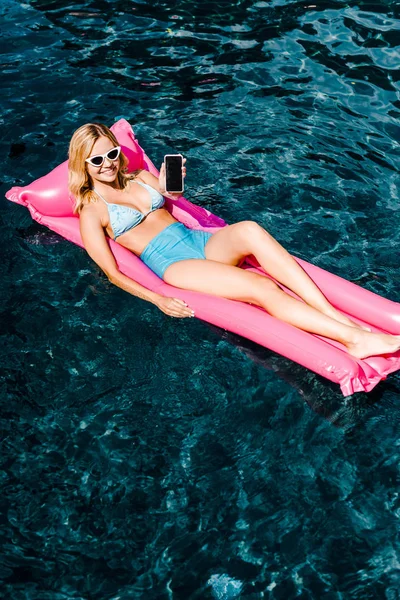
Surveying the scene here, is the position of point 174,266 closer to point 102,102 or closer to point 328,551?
point 328,551

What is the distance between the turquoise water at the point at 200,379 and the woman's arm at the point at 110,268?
24 centimetres

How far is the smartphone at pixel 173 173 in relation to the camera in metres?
5.18

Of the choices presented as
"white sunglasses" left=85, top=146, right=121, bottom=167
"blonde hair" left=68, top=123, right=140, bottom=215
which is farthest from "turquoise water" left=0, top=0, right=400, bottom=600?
"white sunglasses" left=85, top=146, right=121, bottom=167

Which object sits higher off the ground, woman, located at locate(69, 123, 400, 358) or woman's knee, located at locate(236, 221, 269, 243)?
woman's knee, located at locate(236, 221, 269, 243)

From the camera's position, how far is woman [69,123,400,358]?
4879mm

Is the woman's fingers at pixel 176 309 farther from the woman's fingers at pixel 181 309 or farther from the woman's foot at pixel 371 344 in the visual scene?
the woman's foot at pixel 371 344

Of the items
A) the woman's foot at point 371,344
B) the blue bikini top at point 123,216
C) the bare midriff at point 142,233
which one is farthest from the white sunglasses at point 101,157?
the woman's foot at point 371,344

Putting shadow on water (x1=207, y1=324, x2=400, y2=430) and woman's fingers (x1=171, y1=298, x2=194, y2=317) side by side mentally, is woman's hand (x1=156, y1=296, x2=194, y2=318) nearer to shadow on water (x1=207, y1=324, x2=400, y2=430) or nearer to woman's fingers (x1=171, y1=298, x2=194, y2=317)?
woman's fingers (x1=171, y1=298, x2=194, y2=317)

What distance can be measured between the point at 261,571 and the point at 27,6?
26.4 feet

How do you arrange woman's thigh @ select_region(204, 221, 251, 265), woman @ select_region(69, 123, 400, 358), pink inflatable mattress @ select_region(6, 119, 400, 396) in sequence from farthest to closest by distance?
1. woman's thigh @ select_region(204, 221, 251, 265)
2. woman @ select_region(69, 123, 400, 358)
3. pink inflatable mattress @ select_region(6, 119, 400, 396)

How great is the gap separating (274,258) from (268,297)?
0.93 feet

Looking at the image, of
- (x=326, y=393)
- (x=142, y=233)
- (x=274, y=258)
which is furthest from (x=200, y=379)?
(x=142, y=233)

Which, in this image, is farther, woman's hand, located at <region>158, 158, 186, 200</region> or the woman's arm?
woman's hand, located at <region>158, 158, 186, 200</region>

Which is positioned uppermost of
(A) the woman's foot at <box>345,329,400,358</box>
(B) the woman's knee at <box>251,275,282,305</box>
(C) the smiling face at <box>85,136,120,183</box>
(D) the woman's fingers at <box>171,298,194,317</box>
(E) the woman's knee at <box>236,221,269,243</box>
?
(C) the smiling face at <box>85,136,120,183</box>
